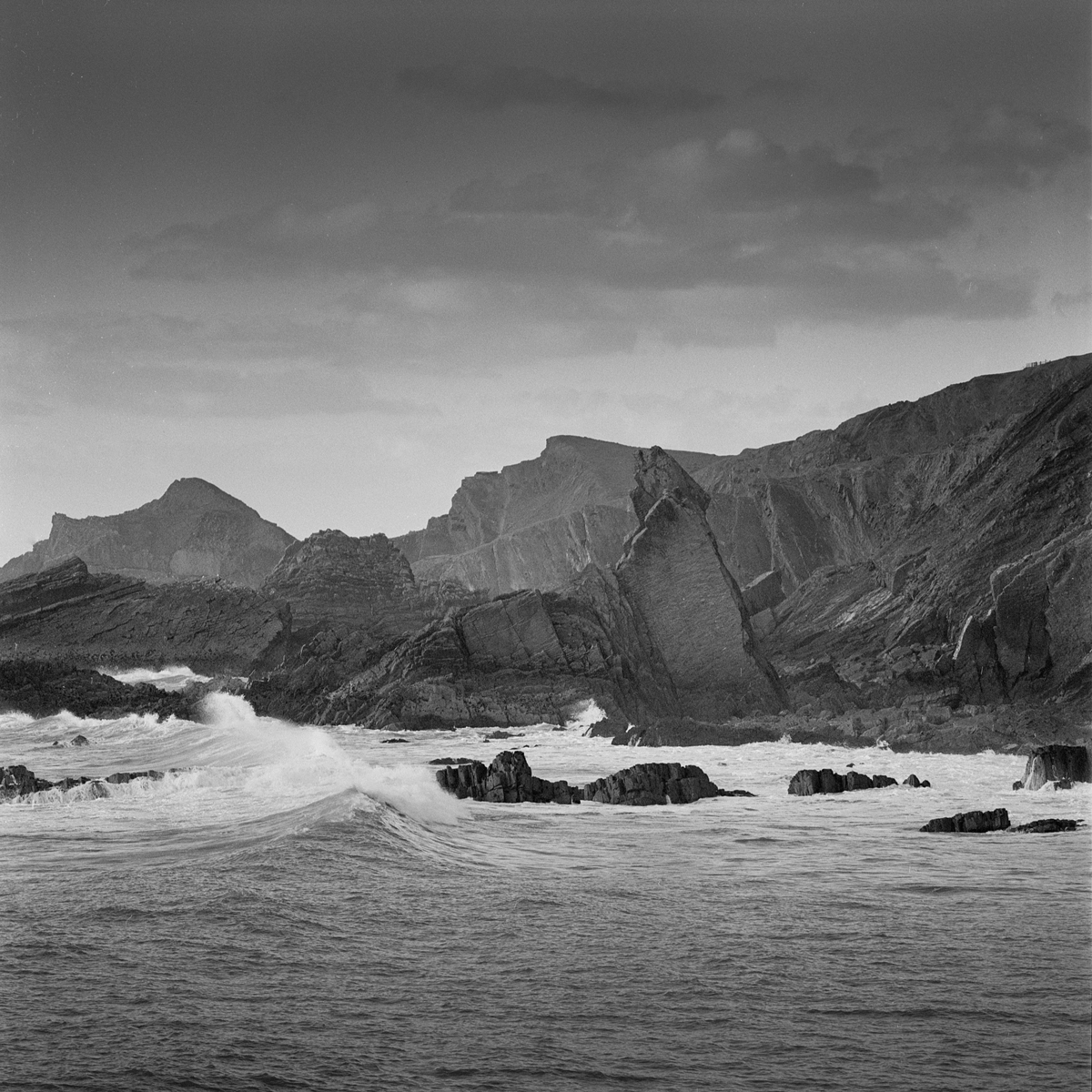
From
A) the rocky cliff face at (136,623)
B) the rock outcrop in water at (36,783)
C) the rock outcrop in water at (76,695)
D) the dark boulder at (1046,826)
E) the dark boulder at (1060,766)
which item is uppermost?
the rocky cliff face at (136,623)

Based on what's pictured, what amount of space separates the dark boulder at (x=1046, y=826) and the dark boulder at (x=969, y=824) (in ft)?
1.32

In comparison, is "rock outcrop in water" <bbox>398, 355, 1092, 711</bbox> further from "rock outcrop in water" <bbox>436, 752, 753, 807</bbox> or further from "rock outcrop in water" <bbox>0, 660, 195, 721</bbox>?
"rock outcrop in water" <bbox>436, 752, 753, 807</bbox>

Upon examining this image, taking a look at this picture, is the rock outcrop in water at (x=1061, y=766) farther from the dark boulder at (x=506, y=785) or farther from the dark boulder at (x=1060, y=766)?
the dark boulder at (x=506, y=785)

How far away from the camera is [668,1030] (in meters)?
13.1

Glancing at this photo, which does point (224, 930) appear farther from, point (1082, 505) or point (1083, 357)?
point (1083, 357)

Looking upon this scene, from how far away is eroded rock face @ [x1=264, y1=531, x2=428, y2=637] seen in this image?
15238cm

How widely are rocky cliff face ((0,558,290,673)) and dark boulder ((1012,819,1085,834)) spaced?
105040mm

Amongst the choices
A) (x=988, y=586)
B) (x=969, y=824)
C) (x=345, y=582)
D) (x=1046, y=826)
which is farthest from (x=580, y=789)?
(x=345, y=582)

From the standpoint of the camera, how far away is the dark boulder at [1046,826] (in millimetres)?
26217

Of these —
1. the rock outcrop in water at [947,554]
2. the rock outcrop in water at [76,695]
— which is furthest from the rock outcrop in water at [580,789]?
the rock outcrop in water at [76,695]

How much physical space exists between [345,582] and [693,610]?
85.4 meters

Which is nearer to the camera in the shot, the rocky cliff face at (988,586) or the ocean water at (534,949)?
the ocean water at (534,949)

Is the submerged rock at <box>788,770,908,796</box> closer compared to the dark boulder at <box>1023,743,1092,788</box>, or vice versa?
the dark boulder at <box>1023,743,1092,788</box>

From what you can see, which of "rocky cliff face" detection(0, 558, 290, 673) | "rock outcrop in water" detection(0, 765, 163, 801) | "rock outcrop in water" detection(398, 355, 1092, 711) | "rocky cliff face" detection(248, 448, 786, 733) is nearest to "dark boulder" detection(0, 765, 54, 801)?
"rock outcrop in water" detection(0, 765, 163, 801)
